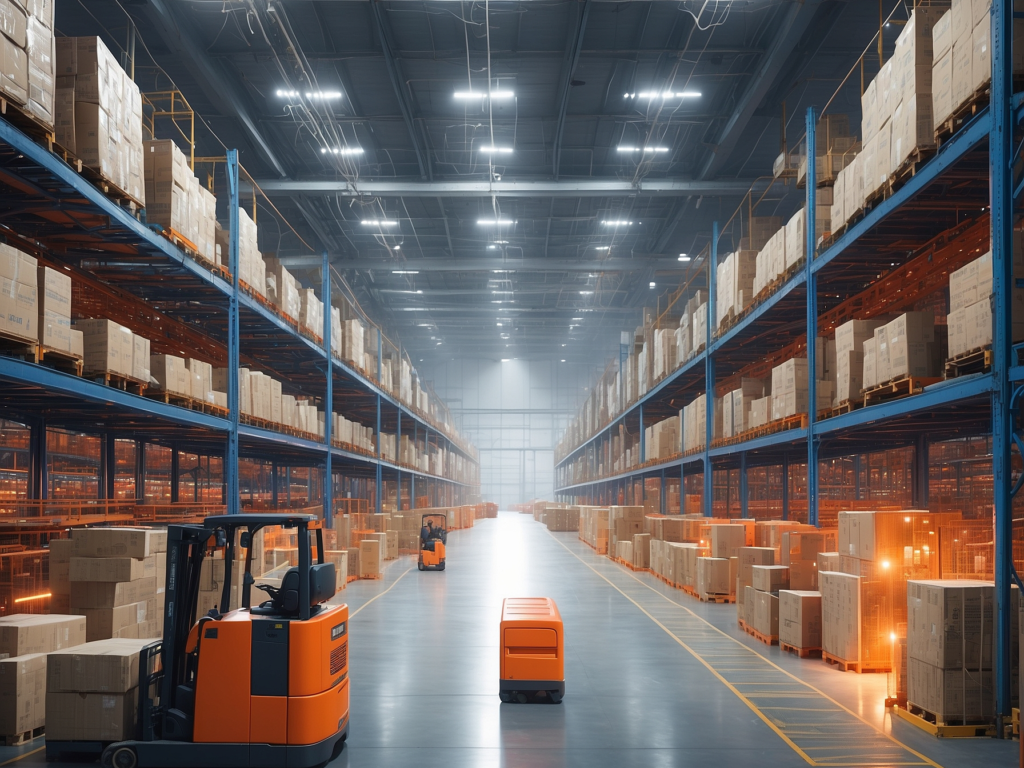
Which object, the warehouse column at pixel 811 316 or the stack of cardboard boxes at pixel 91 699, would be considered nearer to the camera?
the stack of cardboard boxes at pixel 91 699

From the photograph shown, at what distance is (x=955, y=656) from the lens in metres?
6.63

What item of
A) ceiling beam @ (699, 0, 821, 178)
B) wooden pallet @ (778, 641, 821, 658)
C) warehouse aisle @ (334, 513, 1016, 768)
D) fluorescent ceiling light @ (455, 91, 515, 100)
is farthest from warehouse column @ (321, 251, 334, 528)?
wooden pallet @ (778, 641, 821, 658)

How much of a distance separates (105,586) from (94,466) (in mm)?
18647

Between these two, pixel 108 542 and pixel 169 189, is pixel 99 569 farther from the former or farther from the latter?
pixel 169 189

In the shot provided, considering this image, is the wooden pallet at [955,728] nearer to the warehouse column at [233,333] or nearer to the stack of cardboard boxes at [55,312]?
the stack of cardboard boxes at [55,312]

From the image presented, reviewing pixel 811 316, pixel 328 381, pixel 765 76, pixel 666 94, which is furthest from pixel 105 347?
pixel 666 94

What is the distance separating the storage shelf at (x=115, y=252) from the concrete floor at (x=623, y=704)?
429 centimetres

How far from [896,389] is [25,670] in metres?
8.65

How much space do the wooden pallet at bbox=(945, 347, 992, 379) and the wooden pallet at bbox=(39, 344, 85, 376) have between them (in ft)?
27.4

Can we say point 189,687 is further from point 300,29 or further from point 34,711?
point 300,29

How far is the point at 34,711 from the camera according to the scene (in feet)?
21.4

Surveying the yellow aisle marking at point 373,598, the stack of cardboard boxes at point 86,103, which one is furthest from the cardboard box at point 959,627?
the stack of cardboard boxes at point 86,103

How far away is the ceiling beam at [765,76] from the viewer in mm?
14109

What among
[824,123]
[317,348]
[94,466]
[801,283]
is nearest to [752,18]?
[824,123]
